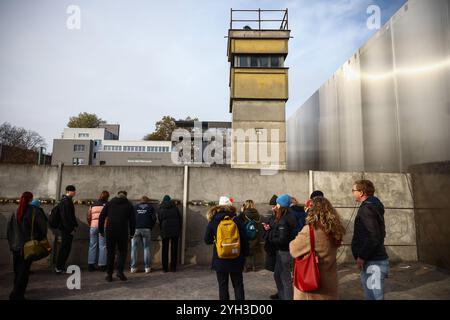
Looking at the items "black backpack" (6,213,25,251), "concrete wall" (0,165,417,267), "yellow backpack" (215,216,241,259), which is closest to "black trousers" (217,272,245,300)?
"yellow backpack" (215,216,241,259)

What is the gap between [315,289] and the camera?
3.16 meters

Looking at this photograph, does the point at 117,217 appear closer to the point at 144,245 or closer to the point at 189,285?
the point at 144,245

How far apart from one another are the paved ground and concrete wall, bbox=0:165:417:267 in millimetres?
842

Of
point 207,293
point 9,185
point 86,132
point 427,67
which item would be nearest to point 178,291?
point 207,293

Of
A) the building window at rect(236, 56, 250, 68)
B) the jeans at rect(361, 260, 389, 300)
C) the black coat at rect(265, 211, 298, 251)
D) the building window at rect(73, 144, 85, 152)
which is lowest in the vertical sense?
the jeans at rect(361, 260, 389, 300)

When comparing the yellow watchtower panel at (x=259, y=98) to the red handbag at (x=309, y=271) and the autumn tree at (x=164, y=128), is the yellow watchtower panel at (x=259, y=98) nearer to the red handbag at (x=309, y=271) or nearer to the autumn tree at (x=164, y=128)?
the red handbag at (x=309, y=271)

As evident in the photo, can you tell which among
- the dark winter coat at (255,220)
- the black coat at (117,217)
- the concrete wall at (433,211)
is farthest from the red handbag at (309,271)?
the concrete wall at (433,211)

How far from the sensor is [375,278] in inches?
151

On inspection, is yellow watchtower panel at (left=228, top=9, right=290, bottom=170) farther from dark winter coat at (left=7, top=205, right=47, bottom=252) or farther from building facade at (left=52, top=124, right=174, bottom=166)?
building facade at (left=52, top=124, right=174, bottom=166)

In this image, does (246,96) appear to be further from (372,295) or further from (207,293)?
(372,295)

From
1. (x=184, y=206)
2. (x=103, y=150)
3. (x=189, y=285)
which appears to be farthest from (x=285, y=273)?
(x=103, y=150)

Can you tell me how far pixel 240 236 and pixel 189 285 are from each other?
248cm

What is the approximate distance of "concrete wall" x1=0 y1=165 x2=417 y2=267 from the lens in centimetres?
795
